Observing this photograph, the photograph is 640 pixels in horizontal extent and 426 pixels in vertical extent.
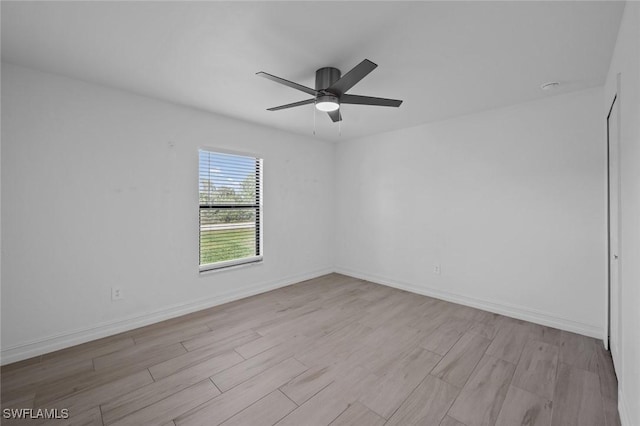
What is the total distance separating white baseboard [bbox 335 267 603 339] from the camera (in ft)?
9.12

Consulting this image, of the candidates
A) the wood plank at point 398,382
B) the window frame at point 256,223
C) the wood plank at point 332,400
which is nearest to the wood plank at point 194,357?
the wood plank at point 332,400

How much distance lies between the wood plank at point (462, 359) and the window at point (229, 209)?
273 cm

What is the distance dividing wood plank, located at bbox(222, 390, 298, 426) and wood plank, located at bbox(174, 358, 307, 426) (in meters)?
0.04

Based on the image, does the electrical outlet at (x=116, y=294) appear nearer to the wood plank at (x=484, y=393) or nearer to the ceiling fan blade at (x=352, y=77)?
the ceiling fan blade at (x=352, y=77)

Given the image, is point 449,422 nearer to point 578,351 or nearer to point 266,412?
point 266,412

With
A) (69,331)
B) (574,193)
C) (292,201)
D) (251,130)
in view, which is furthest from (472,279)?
(69,331)

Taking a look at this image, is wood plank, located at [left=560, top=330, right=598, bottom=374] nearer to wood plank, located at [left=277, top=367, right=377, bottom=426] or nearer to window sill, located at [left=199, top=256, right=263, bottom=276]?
wood plank, located at [left=277, top=367, right=377, bottom=426]

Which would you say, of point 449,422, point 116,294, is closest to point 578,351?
point 449,422

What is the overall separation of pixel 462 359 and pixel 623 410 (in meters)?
0.93

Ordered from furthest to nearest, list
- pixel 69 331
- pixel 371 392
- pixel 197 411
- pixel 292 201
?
pixel 292 201, pixel 69 331, pixel 371 392, pixel 197 411

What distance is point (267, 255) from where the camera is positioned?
4.16 meters

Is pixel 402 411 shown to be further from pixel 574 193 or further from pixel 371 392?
pixel 574 193

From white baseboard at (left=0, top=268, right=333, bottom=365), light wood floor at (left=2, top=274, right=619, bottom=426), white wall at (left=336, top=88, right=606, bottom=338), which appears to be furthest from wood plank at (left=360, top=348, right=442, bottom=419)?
white baseboard at (left=0, top=268, right=333, bottom=365)

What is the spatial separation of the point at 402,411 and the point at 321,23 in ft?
8.40
